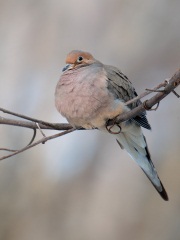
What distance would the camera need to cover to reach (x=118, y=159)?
4137 millimetres

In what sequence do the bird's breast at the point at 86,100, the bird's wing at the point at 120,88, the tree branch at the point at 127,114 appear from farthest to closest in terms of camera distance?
the bird's wing at the point at 120,88, the bird's breast at the point at 86,100, the tree branch at the point at 127,114

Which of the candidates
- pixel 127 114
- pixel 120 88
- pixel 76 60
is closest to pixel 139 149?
pixel 120 88

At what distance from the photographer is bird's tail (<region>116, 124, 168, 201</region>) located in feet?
8.32

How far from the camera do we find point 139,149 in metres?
2.64

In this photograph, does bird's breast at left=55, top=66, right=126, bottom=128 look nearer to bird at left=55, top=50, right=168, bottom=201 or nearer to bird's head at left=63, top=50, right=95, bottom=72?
bird at left=55, top=50, right=168, bottom=201

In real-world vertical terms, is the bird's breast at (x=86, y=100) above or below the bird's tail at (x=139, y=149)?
above

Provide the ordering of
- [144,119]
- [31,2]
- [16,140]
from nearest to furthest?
[144,119] < [16,140] < [31,2]

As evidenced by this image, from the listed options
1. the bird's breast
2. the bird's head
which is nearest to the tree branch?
the bird's breast

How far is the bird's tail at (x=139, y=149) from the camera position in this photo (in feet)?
8.32

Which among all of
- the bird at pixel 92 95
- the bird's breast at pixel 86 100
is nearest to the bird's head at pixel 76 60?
the bird at pixel 92 95

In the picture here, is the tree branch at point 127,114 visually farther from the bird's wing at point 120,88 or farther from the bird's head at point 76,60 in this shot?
the bird's head at point 76,60

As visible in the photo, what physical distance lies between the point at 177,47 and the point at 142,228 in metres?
1.40

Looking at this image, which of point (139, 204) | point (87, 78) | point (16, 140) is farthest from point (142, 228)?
point (87, 78)

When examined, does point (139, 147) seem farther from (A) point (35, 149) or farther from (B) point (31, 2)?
(B) point (31, 2)
